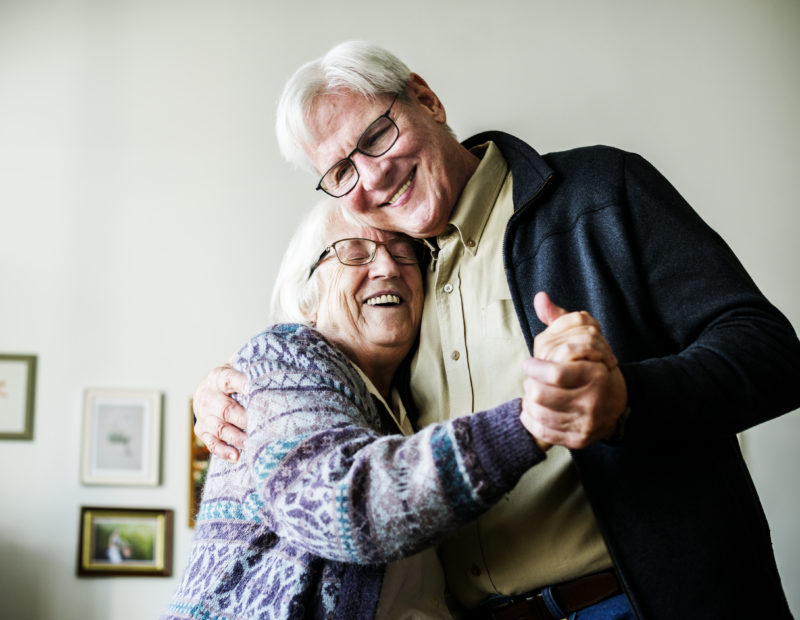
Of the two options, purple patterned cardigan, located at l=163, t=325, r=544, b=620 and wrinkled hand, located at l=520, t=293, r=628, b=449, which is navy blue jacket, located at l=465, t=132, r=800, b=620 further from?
purple patterned cardigan, located at l=163, t=325, r=544, b=620

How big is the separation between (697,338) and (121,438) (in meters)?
2.69

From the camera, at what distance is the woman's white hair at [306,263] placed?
4.76ft

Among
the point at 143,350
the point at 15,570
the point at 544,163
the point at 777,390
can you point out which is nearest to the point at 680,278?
the point at 777,390

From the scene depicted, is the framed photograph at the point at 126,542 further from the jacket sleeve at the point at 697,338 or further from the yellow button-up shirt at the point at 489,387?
the jacket sleeve at the point at 697,338

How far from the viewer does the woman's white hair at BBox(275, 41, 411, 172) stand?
138cm

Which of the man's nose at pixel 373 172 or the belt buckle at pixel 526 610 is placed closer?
the belt buckle at pixel 526 610

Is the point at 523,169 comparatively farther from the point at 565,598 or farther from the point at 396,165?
the point at 565,598

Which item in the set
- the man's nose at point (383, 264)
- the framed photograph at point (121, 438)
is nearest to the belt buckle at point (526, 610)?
the man's nose at point (383, 264)

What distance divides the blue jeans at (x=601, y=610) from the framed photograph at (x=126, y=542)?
7.52 feet

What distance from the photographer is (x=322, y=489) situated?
88 cm

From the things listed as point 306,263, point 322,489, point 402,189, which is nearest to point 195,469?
point 306,263

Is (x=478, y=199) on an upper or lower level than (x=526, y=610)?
upper

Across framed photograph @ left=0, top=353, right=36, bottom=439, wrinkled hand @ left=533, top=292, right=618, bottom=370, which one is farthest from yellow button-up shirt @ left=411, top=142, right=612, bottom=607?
framed photograph @ left=0, top=353, right=36, bottom=439

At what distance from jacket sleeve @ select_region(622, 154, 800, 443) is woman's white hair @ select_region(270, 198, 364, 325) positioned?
0.59 meters
